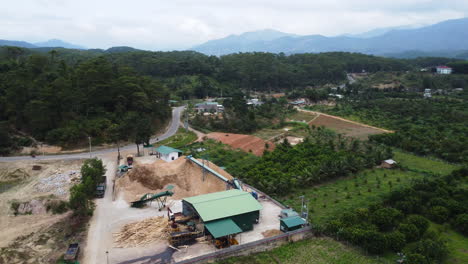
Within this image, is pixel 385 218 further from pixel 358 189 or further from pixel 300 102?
pixel 300 102

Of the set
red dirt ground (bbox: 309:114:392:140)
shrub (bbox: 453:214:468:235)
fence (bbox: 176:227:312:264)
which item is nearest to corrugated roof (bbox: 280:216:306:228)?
fence (bbox: 176:227:312:264)

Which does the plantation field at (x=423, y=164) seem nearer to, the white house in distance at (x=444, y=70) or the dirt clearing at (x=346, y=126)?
the dirt clearing at (x=346, y=126)

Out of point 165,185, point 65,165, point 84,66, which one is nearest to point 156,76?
point 84,66

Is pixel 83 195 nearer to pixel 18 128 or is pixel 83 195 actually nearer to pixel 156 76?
pixel 18 128

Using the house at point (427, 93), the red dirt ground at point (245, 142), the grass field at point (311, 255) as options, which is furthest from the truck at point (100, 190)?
the house at point (427, 93)

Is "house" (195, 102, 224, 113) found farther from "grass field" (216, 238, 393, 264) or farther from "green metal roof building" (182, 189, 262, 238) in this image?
"grass field" (216, 238, 393, 264)

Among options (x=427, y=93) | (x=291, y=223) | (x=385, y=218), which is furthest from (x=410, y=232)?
(x=427, y=93)
